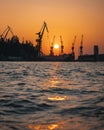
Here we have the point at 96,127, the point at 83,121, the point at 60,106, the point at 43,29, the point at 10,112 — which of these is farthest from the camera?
the point at 43,29

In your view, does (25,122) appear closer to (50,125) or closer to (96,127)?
(50,125)

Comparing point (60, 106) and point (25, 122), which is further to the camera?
point (60, 106)

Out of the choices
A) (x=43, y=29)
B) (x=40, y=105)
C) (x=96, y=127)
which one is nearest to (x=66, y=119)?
(x=96, y=127)

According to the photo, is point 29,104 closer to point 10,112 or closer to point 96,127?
point 10,112

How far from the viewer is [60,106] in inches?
426

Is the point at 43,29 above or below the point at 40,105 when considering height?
above

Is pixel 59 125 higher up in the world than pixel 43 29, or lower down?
lower down

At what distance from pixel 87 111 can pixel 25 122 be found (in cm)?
252

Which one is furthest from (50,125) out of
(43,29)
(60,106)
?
(43,29)

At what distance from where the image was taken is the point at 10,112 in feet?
31.8

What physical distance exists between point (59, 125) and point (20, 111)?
2.35 metres

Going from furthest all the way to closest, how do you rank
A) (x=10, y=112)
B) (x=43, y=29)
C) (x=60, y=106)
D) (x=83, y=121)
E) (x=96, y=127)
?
(x=43, y=29) → (x=60, y=106) → (x=10, y=112) → (x=83, y=121) → (x=96, y=127)

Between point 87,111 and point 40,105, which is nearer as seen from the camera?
point 87,111

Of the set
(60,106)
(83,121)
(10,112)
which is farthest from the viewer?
(60,106)
